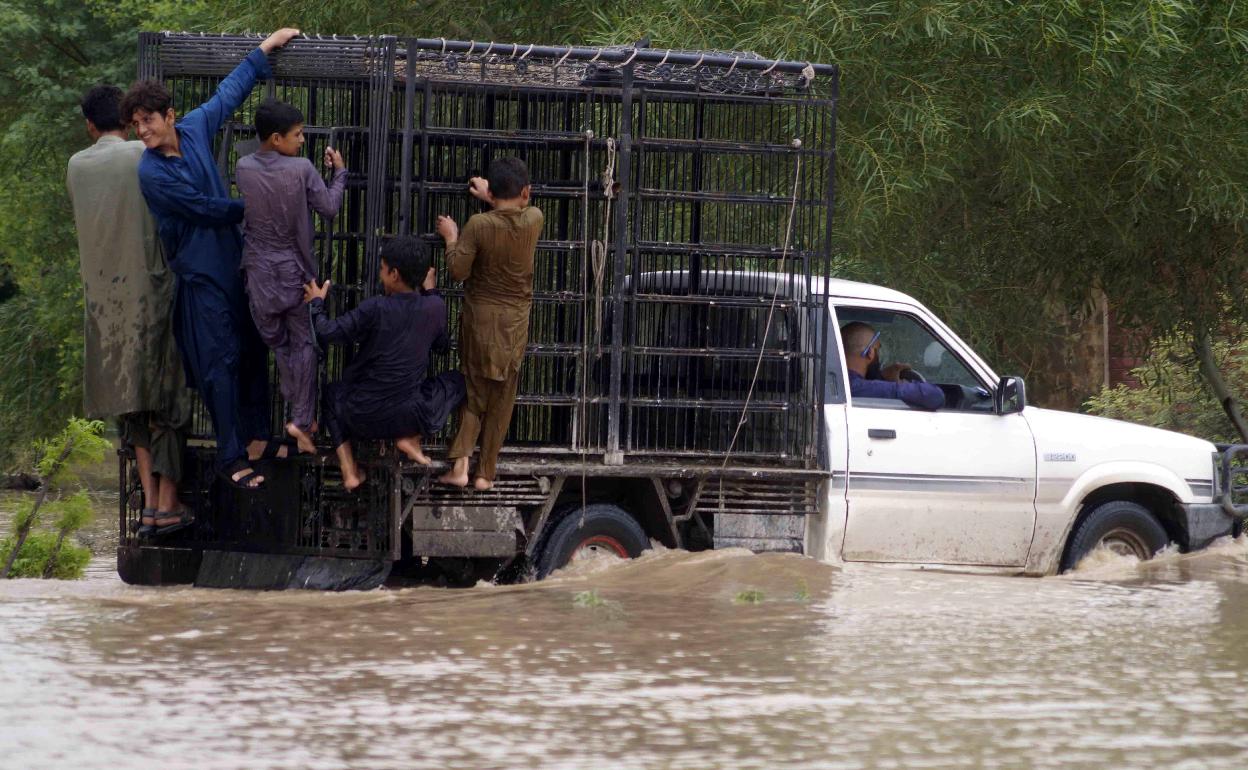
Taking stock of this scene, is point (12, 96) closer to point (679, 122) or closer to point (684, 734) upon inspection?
point (679, 122)

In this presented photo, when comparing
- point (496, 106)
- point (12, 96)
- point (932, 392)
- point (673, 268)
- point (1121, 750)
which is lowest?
point (1121, 750)

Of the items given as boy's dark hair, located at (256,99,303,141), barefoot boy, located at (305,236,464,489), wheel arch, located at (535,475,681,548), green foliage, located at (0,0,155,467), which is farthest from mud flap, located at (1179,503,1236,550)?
green foliage, located at (0,0,155,467)

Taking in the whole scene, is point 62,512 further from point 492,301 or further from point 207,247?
point 492,301

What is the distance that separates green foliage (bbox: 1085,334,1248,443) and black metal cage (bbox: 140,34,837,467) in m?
7.39

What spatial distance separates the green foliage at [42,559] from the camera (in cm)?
1012

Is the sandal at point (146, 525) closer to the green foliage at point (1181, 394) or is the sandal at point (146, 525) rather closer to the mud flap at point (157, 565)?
the mud flap at point (157, 565)

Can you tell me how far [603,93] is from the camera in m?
8.98

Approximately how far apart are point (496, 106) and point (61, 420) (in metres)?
16.2

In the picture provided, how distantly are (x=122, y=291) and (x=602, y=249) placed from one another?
2397 millimetres

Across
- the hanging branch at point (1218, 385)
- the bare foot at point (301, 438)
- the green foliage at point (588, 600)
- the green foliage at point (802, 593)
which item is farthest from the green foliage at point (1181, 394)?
the bare foot at point (301, 438)

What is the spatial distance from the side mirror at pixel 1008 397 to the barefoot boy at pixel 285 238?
372cm

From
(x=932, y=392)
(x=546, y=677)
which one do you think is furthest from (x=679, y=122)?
(x=546, y=677)

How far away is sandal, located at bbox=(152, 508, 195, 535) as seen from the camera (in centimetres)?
889

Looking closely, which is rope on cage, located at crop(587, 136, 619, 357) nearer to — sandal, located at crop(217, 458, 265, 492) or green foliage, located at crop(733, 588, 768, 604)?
green foliage, located at crop(733, 588, 768, 604)
